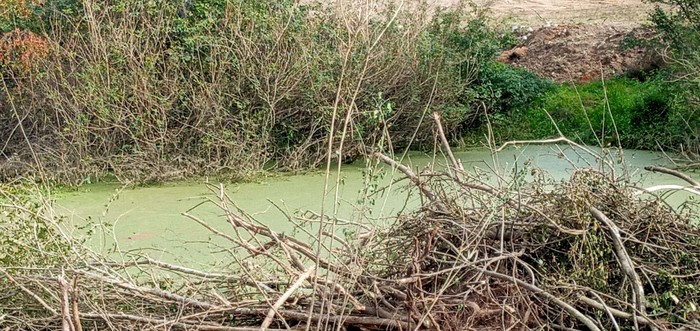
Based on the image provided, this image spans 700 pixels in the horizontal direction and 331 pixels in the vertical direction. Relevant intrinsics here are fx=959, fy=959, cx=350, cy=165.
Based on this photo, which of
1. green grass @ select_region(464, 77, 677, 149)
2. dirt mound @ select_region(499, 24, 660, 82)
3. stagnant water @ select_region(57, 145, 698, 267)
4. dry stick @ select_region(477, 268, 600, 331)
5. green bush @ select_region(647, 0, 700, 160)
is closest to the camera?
dry stick @ select_region(477, 268, 600, 331)

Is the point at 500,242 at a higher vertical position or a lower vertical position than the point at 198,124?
higher

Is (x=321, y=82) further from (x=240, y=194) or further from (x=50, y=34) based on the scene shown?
(x=50, y=34)

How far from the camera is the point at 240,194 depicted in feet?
28.7

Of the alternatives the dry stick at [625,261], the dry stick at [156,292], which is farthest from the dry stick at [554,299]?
the dry stick at [156,292]

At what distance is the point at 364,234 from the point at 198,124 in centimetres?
560

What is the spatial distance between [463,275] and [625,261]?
695mm

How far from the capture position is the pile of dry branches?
404 centimetres

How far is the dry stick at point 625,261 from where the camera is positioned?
404cm

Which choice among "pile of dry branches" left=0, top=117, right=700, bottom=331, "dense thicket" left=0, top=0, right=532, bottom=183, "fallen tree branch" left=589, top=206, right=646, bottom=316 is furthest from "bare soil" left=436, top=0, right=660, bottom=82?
"fallen tree branch" left=589, top=206, right=646, bottom=316

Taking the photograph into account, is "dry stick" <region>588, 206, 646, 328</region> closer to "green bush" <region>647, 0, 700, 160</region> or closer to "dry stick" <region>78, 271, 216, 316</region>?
"dry stick" <region>78, 271, 216, 316</region>

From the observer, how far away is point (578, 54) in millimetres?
15477

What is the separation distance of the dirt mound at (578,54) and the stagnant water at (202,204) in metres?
4.06

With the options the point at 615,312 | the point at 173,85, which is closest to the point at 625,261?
the point at 615,312

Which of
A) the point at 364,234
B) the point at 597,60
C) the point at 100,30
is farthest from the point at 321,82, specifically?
the point at 597,60
